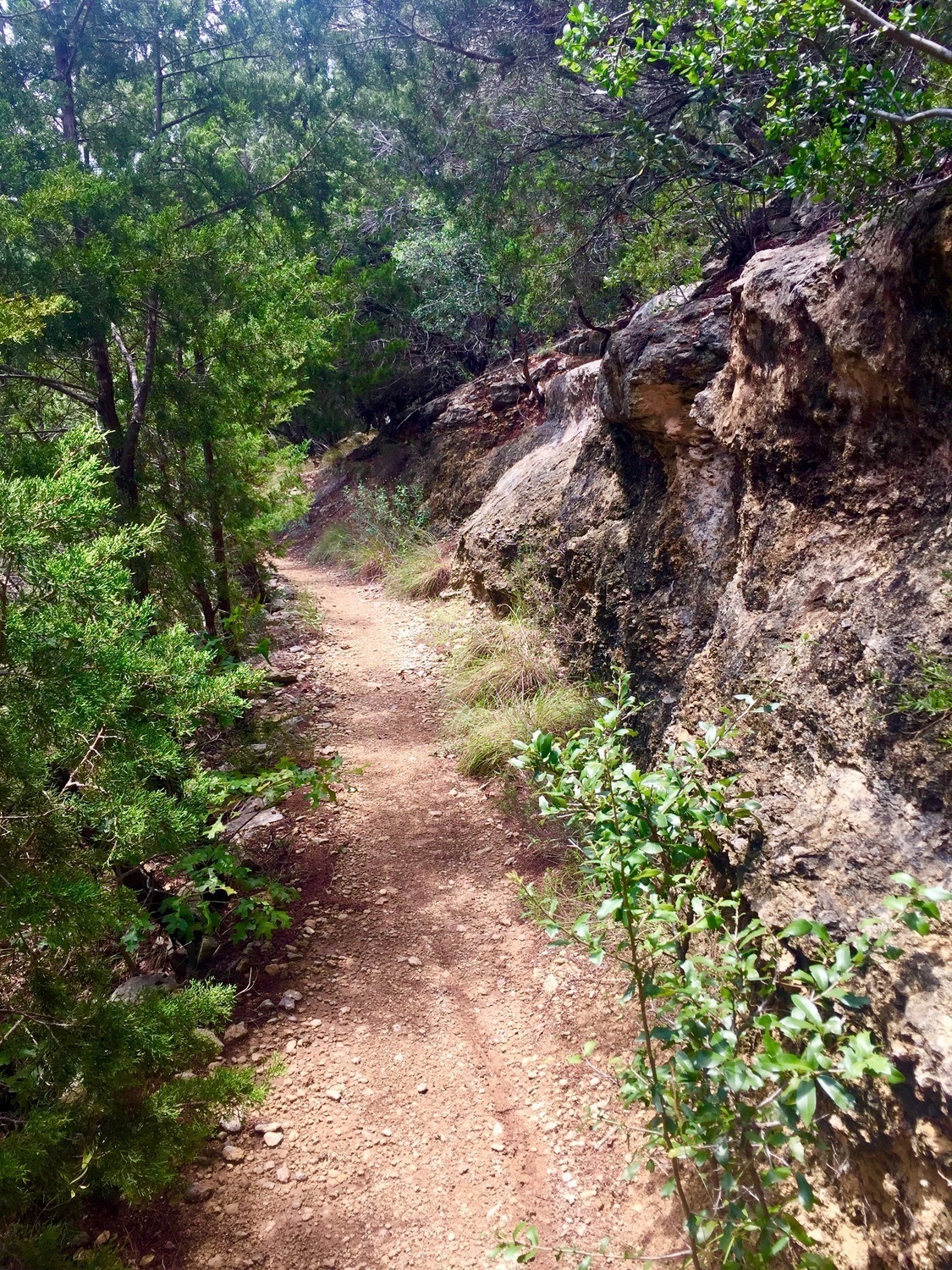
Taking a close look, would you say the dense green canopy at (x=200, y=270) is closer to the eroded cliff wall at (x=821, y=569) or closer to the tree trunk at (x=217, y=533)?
the tree trunk at (x=217, y=533)

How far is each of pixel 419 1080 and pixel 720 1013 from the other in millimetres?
1648

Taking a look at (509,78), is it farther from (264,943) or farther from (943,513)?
(264,943)

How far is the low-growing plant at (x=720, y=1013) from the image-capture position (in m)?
1.38

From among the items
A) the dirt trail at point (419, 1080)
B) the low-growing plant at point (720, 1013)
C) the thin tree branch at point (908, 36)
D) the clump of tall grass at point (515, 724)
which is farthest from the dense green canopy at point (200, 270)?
the clump of tall grass at point (515, 724)

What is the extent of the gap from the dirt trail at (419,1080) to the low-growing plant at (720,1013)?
21 centimetres

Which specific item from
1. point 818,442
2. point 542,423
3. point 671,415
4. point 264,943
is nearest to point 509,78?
point 542,423

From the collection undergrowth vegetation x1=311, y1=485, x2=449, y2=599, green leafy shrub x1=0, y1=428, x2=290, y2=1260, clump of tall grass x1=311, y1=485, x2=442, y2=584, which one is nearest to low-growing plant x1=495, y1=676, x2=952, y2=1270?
green leafy shrub x1=0, y1=428, x2=290, y2=1260

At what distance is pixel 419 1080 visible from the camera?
2748 mm

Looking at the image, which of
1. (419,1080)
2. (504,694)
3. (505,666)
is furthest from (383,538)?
(419,1080)

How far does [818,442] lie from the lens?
3041 millimetres

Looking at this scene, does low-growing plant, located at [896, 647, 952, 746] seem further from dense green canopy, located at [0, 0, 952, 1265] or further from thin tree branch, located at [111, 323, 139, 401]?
thin tree branch, located at [111, 323, 139, 401]

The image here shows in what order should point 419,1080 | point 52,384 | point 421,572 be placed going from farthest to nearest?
point 421,572
point 52,384
point 419,1080

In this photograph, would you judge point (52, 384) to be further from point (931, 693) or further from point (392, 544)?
point (392, 544)

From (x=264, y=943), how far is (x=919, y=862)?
8.96 feet
